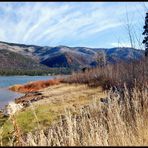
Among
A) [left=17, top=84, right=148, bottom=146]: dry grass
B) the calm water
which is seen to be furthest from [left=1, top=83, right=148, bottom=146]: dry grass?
the calm water

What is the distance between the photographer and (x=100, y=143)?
591 centimetres

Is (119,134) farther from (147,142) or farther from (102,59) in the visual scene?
(102,59)

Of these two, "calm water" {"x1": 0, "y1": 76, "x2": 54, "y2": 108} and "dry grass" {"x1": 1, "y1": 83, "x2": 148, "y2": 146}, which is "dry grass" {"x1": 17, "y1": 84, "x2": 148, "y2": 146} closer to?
"dry grass" {"x1": 1, "y1": 83, "x2": 148, "y2": 146}

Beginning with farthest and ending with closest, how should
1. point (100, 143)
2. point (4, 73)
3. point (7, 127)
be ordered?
point (4, 73) < point (7, 127) < point (100, 143)

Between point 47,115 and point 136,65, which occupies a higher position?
point 136,65

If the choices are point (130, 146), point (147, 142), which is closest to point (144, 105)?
point (147, 142)

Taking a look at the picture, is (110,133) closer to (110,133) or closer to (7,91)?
(110,133)

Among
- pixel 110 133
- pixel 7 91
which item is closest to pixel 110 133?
pixel 110 133

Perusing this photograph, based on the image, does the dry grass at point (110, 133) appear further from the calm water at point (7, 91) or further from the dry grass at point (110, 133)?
the calm water at point (7, 91)

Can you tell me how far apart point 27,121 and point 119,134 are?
9673mm

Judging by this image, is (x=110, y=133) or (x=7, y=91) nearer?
(x=110, y=133)

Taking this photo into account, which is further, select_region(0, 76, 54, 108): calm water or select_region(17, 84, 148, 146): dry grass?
select_region(0, 76, 54, 108): calm water

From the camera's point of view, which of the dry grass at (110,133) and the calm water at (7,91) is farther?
the calm water at (7,91)

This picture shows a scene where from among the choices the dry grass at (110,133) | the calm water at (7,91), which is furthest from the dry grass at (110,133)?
the calm water at (7,91)
